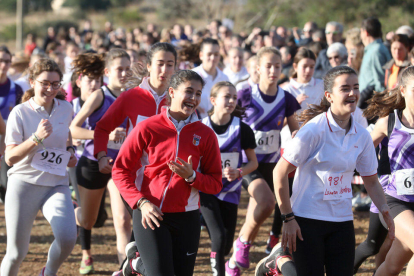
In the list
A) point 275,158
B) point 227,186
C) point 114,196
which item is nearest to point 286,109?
point 275,158

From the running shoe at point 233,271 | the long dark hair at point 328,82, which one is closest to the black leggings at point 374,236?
the long dark hair at point 328,82

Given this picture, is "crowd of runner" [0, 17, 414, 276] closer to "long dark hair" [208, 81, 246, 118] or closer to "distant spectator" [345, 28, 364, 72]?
"long dark hair" [208, 81, 246, 118]

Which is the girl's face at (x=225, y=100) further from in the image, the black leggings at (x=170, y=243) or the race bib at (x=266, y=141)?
the black leggings at (x=170, y=243)

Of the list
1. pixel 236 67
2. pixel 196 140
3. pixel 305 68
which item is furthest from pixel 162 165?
pixel 236 67

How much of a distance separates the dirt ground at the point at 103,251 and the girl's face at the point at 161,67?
2.12 meters

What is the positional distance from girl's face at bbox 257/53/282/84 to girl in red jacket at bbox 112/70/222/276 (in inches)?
82.3

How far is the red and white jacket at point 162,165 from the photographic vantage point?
3.31m

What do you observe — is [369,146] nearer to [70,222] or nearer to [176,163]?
[176,163]

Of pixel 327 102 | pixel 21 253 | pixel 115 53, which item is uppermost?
pixel 115 53

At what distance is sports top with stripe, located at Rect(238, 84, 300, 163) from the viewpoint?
5.36m

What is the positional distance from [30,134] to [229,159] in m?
1.74

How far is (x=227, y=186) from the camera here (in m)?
4.64

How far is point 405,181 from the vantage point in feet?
12.2

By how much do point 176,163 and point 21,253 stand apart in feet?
5.46
